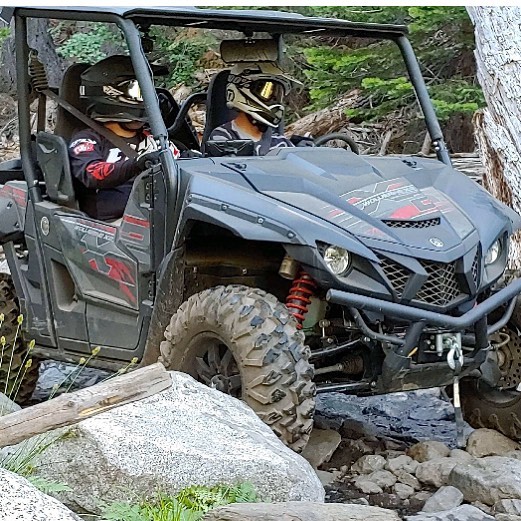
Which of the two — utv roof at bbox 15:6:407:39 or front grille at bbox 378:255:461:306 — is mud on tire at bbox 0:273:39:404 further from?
front grille at bbox 378:255:461:306

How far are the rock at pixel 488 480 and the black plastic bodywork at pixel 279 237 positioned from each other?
0.43 meters

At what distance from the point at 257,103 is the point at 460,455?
2091mm

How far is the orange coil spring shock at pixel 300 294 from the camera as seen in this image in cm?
484

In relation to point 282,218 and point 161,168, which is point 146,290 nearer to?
point 161,168

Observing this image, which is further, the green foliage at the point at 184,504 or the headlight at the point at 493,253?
the headlight at the point at 493,253

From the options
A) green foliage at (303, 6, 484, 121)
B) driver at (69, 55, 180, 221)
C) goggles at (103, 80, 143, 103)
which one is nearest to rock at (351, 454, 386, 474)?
driver at (69, 55, 180, 221)

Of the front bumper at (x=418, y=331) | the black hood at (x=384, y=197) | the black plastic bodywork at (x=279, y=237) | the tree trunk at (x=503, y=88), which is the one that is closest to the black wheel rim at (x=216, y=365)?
the black plastic bodywork at (x=279, y=237)

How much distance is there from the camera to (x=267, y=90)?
580 centimetres

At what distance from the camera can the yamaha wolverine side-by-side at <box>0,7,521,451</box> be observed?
15.2ft

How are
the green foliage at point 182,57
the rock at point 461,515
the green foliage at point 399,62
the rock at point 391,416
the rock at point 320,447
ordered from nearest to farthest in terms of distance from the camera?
the rock at point 461,515 → the rock at point 320,447 → the rock at point 391,416 → the green foliage at point 399,62 → the green foliage at point 182,57

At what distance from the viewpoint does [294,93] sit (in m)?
13.8

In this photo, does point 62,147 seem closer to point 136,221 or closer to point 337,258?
A: point 136,221

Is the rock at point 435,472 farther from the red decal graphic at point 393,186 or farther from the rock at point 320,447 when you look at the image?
the red decal graphic at point 393,186

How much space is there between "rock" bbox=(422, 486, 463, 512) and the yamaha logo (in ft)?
3.45
